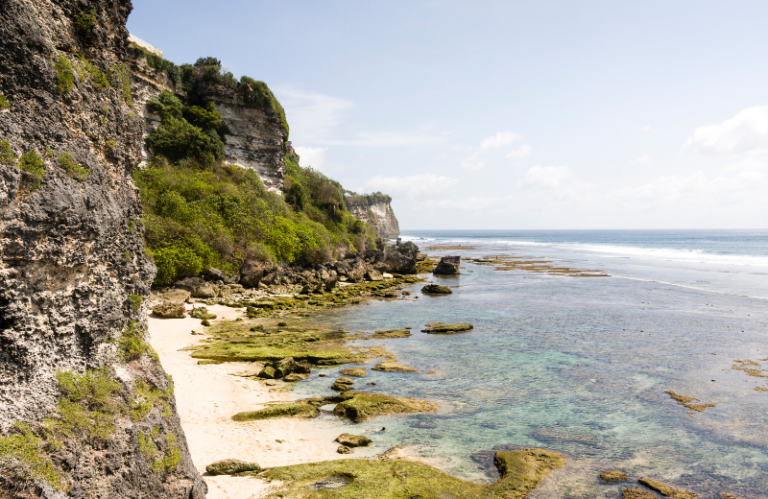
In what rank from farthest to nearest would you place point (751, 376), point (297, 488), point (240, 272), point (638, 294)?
point (638, 294) → point (240, 272) → point (751, 376) → point (297, 488)

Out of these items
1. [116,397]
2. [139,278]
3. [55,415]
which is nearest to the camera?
[55,415]

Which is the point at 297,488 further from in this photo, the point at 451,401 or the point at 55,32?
the point at 55,32

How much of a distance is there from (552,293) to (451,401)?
3036 centimetres

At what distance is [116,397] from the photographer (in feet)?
22.6

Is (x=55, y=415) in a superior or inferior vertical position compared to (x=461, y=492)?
superior

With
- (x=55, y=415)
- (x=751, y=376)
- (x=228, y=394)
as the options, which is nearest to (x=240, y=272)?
(x=228, y=394)

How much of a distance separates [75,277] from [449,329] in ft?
72.7

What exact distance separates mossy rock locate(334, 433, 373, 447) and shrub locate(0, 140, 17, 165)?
10.0 meters

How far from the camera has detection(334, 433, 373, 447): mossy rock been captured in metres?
11.9

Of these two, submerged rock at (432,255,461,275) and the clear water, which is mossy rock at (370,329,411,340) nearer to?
the clear water

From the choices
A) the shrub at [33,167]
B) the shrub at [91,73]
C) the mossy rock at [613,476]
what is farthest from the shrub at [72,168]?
the mossy rock at [613,476]

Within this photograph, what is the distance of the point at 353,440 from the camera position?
39.4 feet

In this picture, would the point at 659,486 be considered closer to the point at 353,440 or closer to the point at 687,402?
the point at 687,402

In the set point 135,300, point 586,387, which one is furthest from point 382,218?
point 135,300
